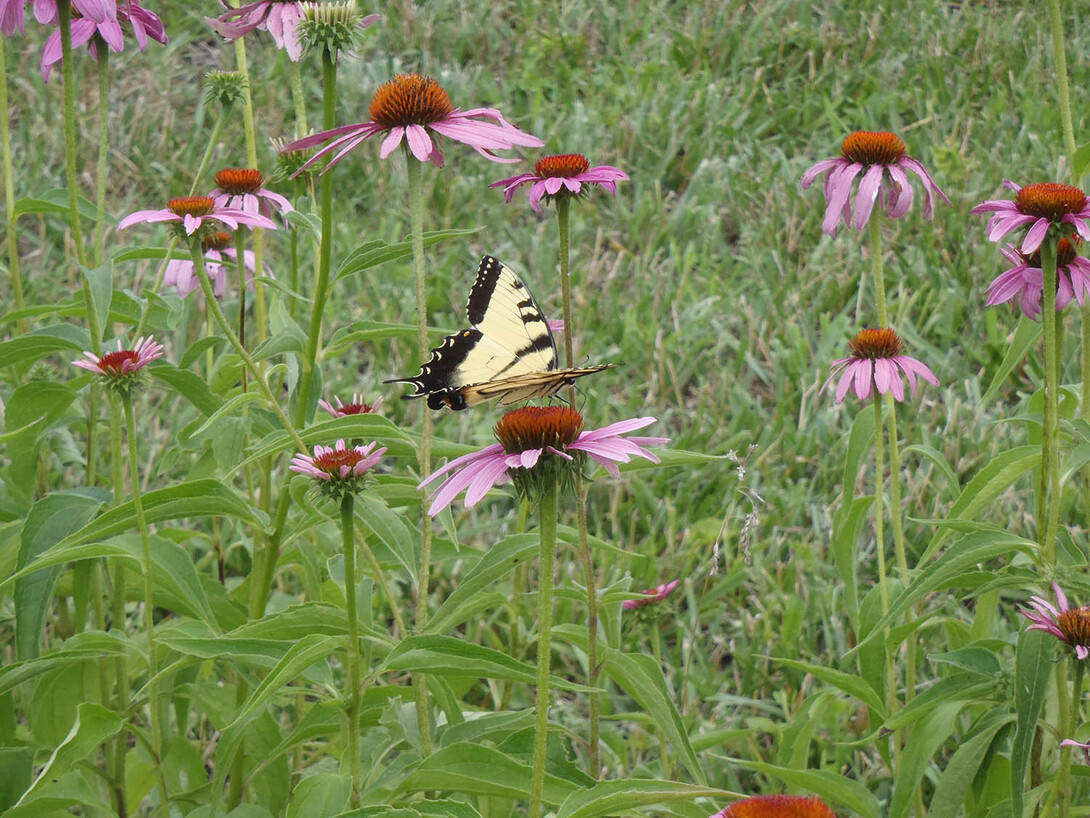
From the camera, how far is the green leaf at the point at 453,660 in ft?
3.62

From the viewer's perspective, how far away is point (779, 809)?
0.74 meters

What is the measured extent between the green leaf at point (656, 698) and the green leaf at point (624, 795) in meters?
0.13

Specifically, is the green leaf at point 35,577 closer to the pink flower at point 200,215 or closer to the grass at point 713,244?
the grass at point 713,244

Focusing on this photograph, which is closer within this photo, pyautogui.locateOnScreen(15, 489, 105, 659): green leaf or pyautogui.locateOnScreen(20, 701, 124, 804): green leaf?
pyautogui.locateOnScreen(20, 701, 124, 804): green leaf

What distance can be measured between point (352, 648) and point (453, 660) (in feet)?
0.53

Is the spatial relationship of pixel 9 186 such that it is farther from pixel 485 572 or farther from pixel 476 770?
Answer: pixel 476 770

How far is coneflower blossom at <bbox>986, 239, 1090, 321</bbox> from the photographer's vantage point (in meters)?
1.43

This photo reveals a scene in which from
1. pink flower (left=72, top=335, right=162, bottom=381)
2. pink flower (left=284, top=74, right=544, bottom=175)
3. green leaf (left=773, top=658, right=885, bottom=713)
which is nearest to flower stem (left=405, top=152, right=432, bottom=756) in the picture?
pink flower (left=284, top=74, right=544, bottom=175)

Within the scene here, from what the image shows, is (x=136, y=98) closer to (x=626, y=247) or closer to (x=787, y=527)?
(x=626, y=247)

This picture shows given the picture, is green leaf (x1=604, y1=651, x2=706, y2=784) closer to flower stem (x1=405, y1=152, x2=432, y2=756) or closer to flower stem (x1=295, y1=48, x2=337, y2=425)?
flower stem (x1=405, y1=152, x2=432, y2=756)

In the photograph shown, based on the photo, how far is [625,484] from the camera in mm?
2730

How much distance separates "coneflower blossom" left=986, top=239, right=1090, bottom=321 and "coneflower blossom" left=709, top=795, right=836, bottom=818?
87 centimetres

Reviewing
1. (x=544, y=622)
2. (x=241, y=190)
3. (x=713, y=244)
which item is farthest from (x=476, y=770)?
(x=713, y=244)

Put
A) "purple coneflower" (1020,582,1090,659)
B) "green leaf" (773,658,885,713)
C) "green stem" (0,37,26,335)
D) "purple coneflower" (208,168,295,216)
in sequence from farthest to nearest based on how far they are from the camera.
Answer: "purple coneflower" (208,168,295,216) < "green stem" (0,37,26,335) < "green leaf" (773,658,885,713) < "purple coneflower" (1020,582,1090,659)
